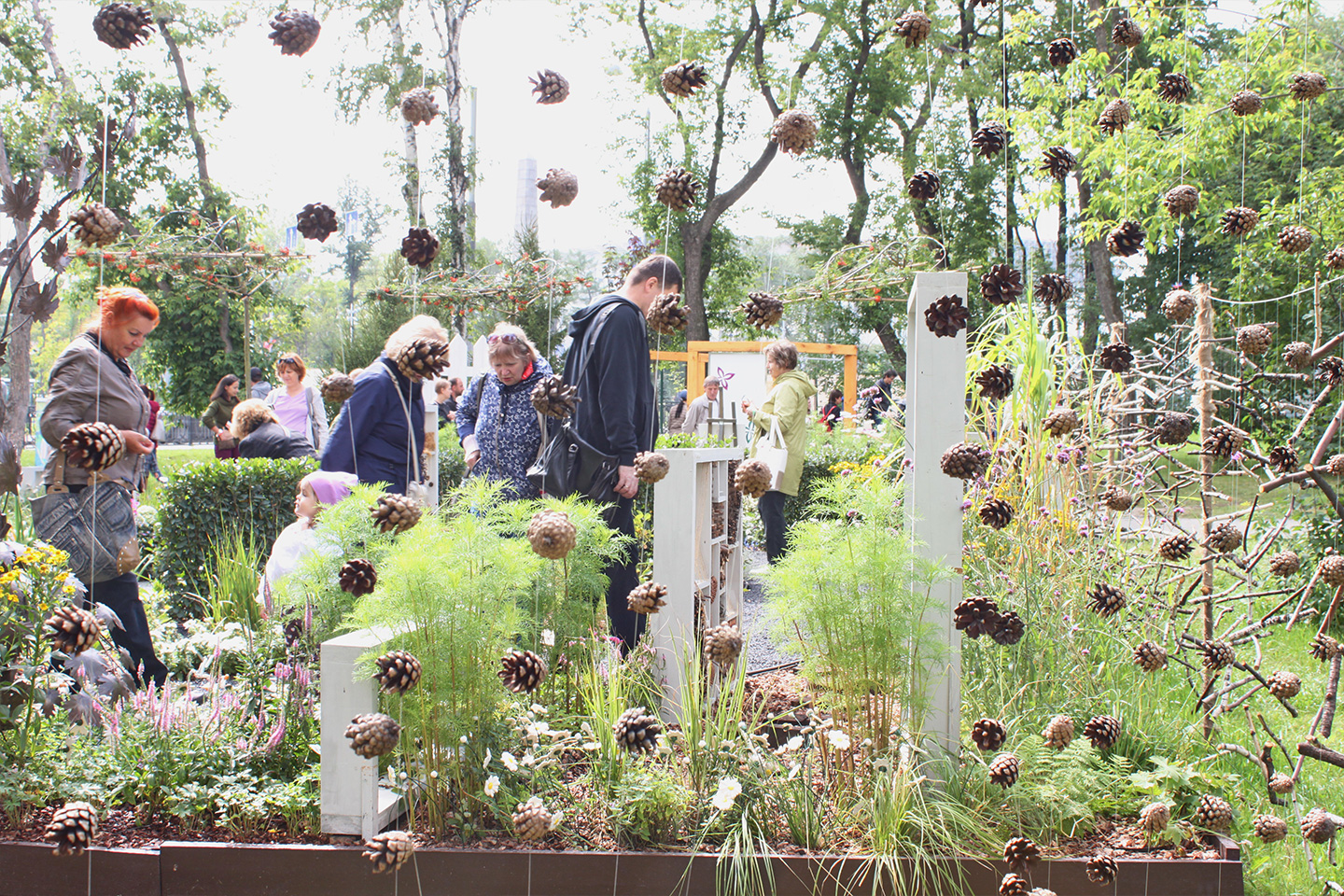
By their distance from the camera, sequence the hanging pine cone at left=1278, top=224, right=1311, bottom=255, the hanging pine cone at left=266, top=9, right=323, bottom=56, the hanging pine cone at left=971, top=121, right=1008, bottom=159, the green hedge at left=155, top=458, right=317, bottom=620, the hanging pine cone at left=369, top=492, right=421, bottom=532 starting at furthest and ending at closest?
the green hedge at left=155, top=458, right=317, bottom=620
the hanging pine cone at left=1278, top=224, right=1311, bottom=255
the hanging pine cone at left=971, top=121, right=1008, bottom=159
the hanging pine cone at left=369, top=492, right=421, bottom=532
the hanging pine cone at left=266, top=9, right=323, bottom=56

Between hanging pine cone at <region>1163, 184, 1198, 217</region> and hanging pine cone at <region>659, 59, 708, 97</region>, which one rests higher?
hanging pine cone at <region>659, 59, 708, 97</region>

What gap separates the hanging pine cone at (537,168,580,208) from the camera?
1.98m

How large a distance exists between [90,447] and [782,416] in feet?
14.7

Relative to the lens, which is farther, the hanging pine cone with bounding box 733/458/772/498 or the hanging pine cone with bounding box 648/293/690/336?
the hanging pine cone with bounding box 733/458/772/498

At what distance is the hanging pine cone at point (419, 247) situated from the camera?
5.90 feet

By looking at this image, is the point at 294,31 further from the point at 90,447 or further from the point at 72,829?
the point at 72,829

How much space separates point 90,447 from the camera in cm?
176

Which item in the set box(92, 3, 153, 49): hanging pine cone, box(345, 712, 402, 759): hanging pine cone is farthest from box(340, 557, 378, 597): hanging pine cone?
box(92, 3, 153, 49): hanging pine cone

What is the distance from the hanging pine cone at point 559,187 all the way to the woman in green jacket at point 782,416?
11.6 ft

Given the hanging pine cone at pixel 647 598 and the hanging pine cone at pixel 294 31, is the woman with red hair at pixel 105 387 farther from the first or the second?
the hanging pine cone at pixel 647 598

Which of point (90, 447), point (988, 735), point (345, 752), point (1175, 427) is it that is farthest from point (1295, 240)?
point (90, 447)

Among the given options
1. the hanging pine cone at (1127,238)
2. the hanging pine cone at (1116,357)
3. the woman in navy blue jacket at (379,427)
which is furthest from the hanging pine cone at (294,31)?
the hanging pine cone at (1116,357)

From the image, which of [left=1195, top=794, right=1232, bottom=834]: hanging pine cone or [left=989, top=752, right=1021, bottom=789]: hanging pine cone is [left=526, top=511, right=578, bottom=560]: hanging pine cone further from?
[left=1195, top=794, right=1232, bottom=834]: hanging pine cone

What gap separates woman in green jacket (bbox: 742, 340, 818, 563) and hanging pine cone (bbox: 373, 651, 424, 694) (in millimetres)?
3898
